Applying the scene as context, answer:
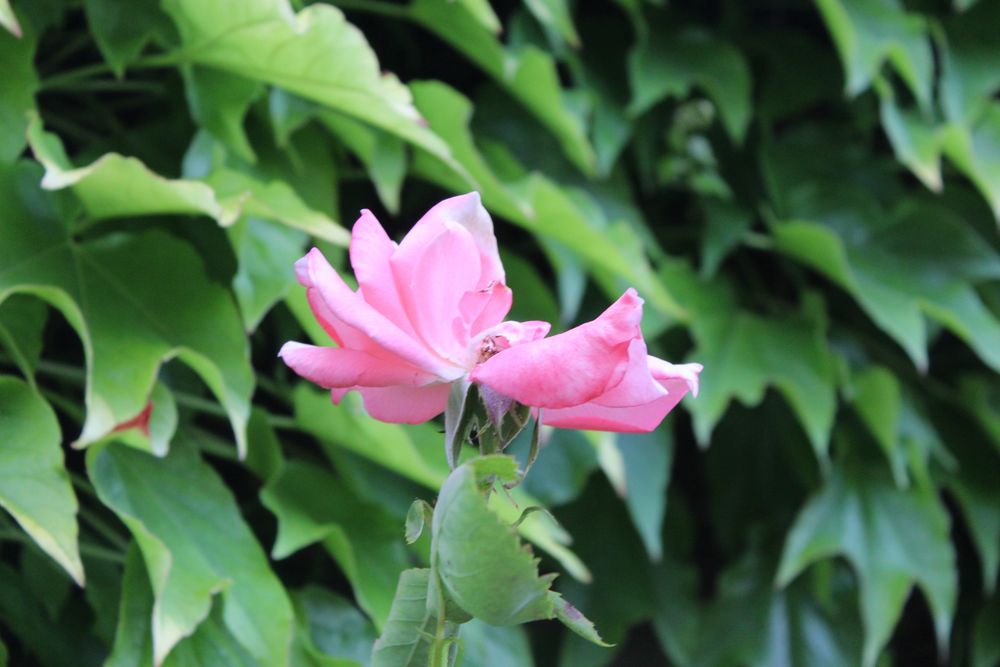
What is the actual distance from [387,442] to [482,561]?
0.37 metres

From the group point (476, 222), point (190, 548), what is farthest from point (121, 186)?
point (476, 222)

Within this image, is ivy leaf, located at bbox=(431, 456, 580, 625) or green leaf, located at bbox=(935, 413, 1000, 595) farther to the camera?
green leaf, located at bbox=(935, 413, 1000, 595)

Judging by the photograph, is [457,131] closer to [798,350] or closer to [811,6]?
[798,350]

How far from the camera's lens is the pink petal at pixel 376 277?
0.79ft

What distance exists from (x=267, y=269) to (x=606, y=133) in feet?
1.28

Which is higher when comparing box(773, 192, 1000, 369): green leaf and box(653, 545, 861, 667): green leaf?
box(773, 192, 1000, 369): green leaf

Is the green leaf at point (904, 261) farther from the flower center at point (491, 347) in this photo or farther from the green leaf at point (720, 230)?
the flower center at point (491, 347)

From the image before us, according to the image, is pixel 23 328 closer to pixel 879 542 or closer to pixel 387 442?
pixel 387 442

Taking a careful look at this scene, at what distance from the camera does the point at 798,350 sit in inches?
33.9

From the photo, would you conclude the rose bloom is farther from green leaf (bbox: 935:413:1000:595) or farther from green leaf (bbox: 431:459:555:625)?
green leaf (bbox: 935:413:1000:595)

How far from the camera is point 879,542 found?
2.89 feet

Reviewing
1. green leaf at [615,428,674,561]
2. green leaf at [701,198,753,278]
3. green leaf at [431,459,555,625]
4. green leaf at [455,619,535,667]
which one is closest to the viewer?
green leaf at [431,459,555,625]

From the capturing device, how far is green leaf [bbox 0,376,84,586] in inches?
16.3

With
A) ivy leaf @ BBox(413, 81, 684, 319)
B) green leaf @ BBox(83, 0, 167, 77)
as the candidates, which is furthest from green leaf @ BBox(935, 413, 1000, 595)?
green leaf @ BBox(83, 0, 167, 77)
